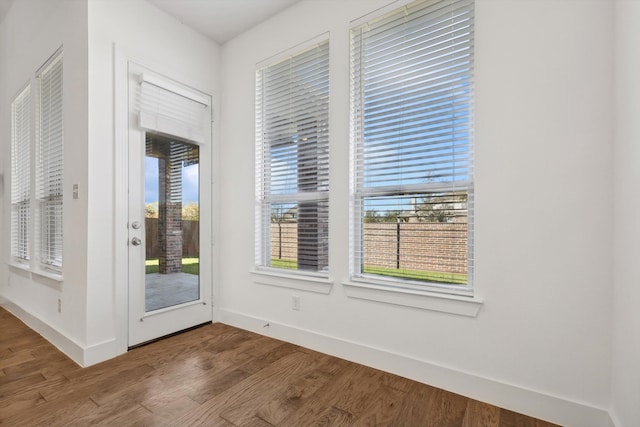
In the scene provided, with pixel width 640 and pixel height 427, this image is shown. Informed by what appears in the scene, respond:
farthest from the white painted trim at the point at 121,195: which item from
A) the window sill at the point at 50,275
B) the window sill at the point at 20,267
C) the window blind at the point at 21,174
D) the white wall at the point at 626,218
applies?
the white wall at the point at 626,218

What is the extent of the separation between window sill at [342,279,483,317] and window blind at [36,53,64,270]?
2.66 metres

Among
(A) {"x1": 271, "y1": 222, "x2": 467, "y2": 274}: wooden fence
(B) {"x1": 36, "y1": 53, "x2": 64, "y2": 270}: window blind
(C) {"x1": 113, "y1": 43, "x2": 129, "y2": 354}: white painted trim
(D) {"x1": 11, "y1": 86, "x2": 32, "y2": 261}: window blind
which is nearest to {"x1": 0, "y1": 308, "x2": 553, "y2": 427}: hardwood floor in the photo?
(C) {"x1": 113, "y1": 43, "x2": 129, "y2": 354}: white painted trim

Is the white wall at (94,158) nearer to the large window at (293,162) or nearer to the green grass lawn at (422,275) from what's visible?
the large window at (293,162)

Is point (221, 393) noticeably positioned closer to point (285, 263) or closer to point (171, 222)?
point (285, 263)

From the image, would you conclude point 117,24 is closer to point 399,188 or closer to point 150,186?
point 150,186

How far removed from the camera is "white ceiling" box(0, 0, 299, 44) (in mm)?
2723

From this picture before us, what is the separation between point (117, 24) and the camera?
8.16 feet

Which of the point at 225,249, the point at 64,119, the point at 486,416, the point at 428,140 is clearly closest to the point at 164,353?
the point at 225,249

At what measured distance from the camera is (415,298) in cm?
210

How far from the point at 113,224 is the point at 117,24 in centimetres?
161

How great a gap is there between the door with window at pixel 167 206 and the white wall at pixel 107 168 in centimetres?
11

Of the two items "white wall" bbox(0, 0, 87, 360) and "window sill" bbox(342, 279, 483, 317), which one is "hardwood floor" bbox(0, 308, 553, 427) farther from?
"window sill" bbox(342, 279, 483, 317)

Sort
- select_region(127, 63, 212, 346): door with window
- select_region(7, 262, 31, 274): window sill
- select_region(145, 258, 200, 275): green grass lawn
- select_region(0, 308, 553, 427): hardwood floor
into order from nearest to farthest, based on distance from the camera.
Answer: select_region(0, 308, 553, 427): hardwood floor → select_region(127, 63, 212, 346): door with window → select_region(145, 258, 200, 275): green grass lawn → select_region(7, 262, 31, 274): window sill

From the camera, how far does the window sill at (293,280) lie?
254cm
